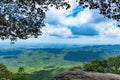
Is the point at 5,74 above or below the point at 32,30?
below

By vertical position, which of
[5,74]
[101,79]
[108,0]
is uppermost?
[108,0]

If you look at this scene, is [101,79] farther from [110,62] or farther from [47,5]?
[110,62]

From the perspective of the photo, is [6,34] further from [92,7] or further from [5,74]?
[5,74]

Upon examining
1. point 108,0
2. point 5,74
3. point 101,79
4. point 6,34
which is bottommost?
point 5,74

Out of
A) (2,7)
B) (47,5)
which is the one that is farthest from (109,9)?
(2,7)

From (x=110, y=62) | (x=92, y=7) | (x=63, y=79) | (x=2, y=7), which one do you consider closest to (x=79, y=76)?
(x=63, y=79)

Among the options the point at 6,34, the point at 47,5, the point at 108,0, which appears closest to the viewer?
the point at 108,0

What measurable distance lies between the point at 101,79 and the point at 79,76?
6.84ft

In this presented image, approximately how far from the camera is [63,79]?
30750mm

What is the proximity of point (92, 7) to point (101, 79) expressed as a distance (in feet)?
20.1

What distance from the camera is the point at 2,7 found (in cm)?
3075

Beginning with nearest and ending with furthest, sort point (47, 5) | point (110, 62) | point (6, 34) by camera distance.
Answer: point (47, 5), point (6, 34), point (110, 62)

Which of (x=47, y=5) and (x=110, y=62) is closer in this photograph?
(x=47, y=5)

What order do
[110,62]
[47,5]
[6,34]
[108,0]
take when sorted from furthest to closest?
[110,62]
[6,34]
[47,5]
[108,0]
